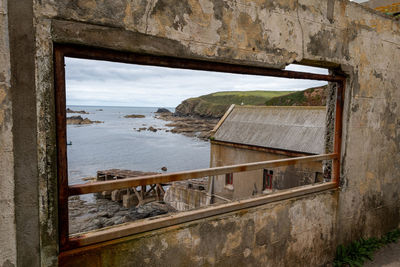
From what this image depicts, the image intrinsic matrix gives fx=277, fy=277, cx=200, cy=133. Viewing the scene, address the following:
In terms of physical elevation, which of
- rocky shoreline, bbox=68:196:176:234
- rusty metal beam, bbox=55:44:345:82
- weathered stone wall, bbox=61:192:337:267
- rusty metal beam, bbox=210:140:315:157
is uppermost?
rusty metal beam, bbox=55:44:345:82

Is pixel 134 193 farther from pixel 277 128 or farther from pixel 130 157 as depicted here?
pixel 130 157

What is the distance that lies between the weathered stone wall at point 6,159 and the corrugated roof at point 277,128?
11.2 metres

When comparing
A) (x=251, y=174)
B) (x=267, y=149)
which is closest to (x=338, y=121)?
(x=267, y=149)

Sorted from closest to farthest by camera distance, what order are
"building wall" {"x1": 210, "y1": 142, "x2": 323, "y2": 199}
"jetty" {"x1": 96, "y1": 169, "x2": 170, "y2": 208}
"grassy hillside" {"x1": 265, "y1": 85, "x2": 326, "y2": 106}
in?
"building wall" {"x1": 210, "y1": 142, "x2": 323, "y2": 199} < "jetty" {"x1": 96, "y1": 169, "x2": 170, "y2": 208} < "grassy hillside" {"x1": 265, "y1": 85, "x2": 326, "y2": 106}

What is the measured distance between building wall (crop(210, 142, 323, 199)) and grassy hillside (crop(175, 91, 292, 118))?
303 feet

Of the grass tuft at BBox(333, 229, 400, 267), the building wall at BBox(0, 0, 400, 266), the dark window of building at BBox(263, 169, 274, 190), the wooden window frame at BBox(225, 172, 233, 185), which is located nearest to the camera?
the building wall at BBox(0, 0, 400, 266)

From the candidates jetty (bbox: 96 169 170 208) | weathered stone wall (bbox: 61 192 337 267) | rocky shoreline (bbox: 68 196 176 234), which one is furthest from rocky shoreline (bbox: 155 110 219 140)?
weathered stone wall (bbox: 61 192 337 267)

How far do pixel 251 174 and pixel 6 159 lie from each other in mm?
13124

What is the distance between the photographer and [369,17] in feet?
12.6

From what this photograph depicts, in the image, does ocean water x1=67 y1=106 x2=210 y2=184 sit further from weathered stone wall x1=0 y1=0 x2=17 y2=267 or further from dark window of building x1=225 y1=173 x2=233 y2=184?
weathered stone wall x1=0 y1=0 x2=17 y2=267

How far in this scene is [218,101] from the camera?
13238 cm

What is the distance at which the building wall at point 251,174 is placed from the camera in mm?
11779

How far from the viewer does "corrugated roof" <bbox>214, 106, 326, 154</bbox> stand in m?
12.1

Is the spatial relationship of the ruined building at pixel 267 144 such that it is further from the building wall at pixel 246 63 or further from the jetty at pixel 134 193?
the building wall at pixel 246 63
